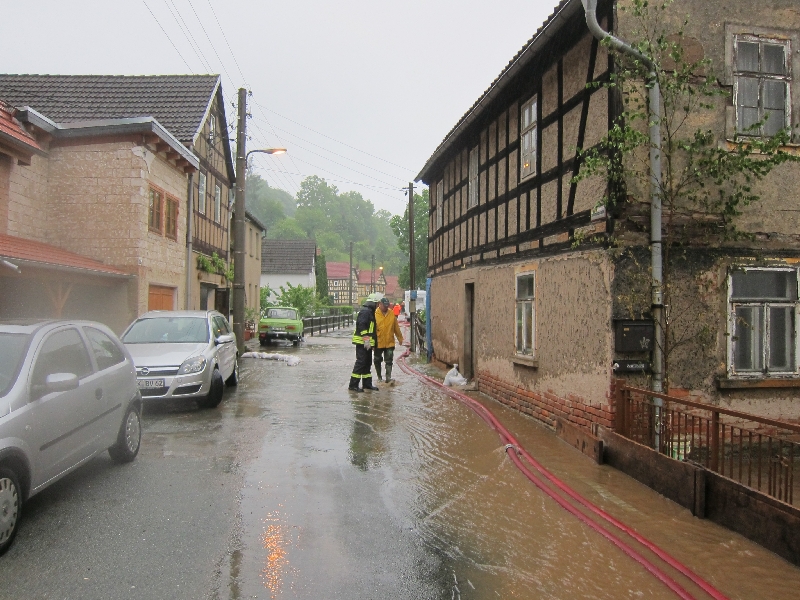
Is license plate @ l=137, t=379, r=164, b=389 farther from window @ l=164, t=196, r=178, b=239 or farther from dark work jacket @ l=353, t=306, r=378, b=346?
window @ l=164, t=196, r=178, b=239

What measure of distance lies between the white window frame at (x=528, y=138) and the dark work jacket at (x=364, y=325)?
4327mm

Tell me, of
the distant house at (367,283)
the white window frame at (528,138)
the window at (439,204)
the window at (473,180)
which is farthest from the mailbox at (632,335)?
the distant house at (367,283)

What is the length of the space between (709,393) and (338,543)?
521 cm

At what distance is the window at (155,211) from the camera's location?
53.9 feet

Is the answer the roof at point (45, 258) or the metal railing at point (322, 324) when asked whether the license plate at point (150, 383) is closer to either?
the roof at point (45, 258)

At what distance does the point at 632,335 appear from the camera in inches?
295

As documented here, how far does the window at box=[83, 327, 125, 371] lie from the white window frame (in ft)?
21.4

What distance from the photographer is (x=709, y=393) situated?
25.9 feet

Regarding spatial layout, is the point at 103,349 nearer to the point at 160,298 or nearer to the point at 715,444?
the point at 715,444

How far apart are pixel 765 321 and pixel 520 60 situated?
490cm

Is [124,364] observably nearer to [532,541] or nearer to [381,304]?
[532,541]

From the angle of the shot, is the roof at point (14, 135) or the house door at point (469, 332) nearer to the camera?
the roof at point (14, 135)

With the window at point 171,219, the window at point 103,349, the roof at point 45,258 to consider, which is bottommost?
the window at point 103,349

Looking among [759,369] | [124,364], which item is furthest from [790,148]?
[124,364]
